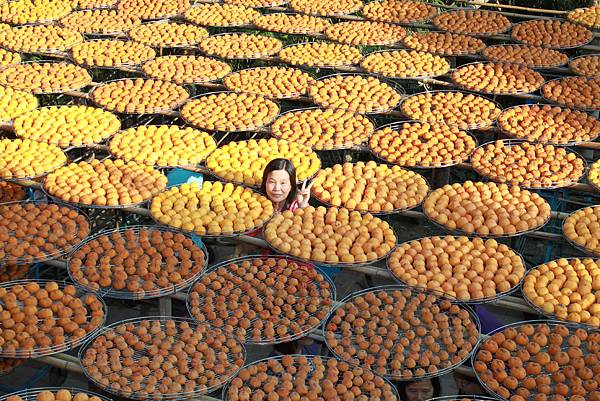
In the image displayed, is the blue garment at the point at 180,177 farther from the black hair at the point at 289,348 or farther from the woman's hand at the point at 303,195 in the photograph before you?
the black hair at the point at 289,348

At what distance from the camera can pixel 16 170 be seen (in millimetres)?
6293

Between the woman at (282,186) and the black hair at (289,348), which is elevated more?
the woman at (282,186)

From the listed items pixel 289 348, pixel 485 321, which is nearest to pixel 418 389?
pixel 289 348

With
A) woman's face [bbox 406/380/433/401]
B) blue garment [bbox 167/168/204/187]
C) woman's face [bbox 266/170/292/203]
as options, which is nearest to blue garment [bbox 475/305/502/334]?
woman's face [bbox 406/380/433/401]

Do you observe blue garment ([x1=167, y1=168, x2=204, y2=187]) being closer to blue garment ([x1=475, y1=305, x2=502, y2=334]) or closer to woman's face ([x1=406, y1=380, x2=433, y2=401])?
blue garment ([x1=475, y1=305, x2=502, y2=334])

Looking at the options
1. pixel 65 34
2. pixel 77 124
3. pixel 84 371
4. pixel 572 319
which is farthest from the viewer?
pixel 65 34

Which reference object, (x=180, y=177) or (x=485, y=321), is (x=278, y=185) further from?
A: (x=485, y=321)

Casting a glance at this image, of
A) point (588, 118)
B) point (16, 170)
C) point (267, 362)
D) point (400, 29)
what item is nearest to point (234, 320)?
point (267, 362)

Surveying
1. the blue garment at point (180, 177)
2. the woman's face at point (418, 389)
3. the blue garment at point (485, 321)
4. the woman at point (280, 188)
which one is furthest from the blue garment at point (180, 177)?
the woman's face at point (418, 389)

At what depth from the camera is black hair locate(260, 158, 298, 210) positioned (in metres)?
5.89

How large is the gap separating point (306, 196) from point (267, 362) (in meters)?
1.90

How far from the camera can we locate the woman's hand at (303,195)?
6039mm

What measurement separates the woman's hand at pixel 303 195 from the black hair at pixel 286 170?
6 centimetres

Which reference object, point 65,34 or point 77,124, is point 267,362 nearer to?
point 77,124
